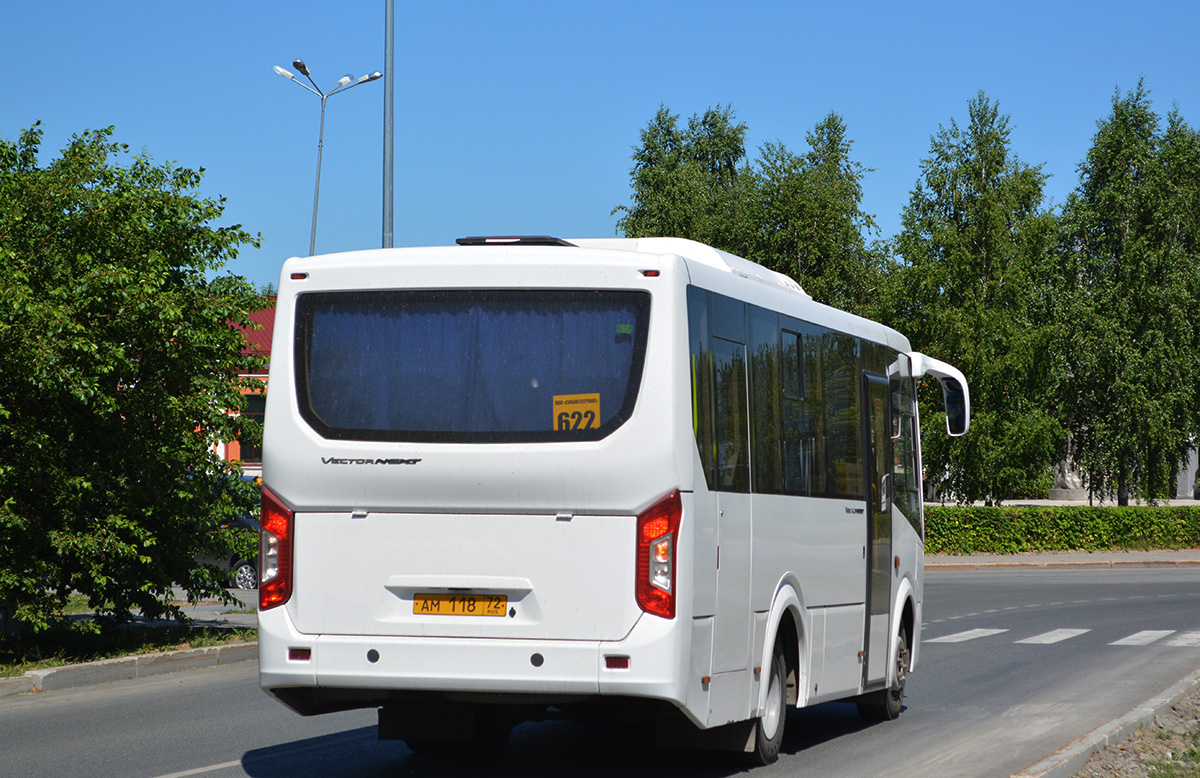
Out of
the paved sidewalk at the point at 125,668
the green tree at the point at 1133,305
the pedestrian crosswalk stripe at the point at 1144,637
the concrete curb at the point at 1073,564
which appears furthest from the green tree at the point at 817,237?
the paved sidewalk at the point at 125,668

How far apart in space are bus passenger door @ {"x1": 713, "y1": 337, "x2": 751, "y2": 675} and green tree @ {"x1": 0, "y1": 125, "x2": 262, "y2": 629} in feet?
22.6

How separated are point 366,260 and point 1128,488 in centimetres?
4779

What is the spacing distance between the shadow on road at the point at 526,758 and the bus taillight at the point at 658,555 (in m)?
1.82

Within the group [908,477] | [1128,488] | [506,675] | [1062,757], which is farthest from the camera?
[1128,488]

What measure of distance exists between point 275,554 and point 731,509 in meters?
2.48

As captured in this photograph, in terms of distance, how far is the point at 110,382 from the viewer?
13766 mm

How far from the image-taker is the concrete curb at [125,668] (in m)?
12.1

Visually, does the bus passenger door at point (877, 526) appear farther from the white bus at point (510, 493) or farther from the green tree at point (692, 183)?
the green tree at point (692, 183)

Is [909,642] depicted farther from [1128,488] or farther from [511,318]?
[1128,488]

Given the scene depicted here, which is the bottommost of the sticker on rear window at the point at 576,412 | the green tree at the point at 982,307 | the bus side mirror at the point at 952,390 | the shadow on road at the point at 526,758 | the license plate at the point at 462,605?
the shadow on road at the point at 526,758

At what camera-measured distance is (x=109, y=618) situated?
14.6 m

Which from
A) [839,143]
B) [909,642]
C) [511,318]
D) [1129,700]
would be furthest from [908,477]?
[839,143]

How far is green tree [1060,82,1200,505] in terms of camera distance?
47.6m

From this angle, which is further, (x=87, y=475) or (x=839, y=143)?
(x=839, y=143)
